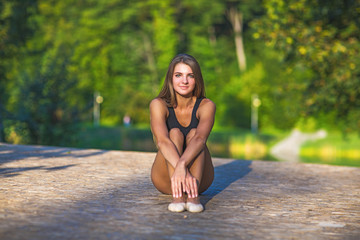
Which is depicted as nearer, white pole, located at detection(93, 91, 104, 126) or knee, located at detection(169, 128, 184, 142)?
knee, located at detection(169, 128, 184, 142)

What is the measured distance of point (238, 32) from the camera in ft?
146

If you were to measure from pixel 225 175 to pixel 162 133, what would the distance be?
7.38 feet

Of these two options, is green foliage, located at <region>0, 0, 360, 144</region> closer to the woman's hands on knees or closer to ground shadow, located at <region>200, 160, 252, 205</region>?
ground shadow, located at <region>200, 160, 252, 205</region>

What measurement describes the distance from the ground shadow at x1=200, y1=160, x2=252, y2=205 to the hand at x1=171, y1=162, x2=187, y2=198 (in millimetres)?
461

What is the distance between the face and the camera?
4504 mm

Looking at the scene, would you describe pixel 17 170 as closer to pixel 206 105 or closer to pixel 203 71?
pixel 206 105

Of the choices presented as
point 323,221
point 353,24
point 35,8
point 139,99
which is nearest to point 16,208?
point 323,221

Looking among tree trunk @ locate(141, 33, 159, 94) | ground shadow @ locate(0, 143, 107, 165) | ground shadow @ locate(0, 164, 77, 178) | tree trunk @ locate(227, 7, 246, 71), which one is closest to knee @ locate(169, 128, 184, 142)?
ground shadow @ locate(0, 164, 77, 178)

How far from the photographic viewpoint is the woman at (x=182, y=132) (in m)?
4.09

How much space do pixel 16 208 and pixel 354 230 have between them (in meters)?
2.45

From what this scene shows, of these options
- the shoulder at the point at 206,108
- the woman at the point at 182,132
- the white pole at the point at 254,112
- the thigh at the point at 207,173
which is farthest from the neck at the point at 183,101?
the white pole at the point at 254,112

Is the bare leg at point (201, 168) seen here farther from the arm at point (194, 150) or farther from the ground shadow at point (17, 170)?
the ground shadow at point (17, 170)

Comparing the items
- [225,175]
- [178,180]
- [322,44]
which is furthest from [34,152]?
[322,44]

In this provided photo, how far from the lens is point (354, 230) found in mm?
3752
